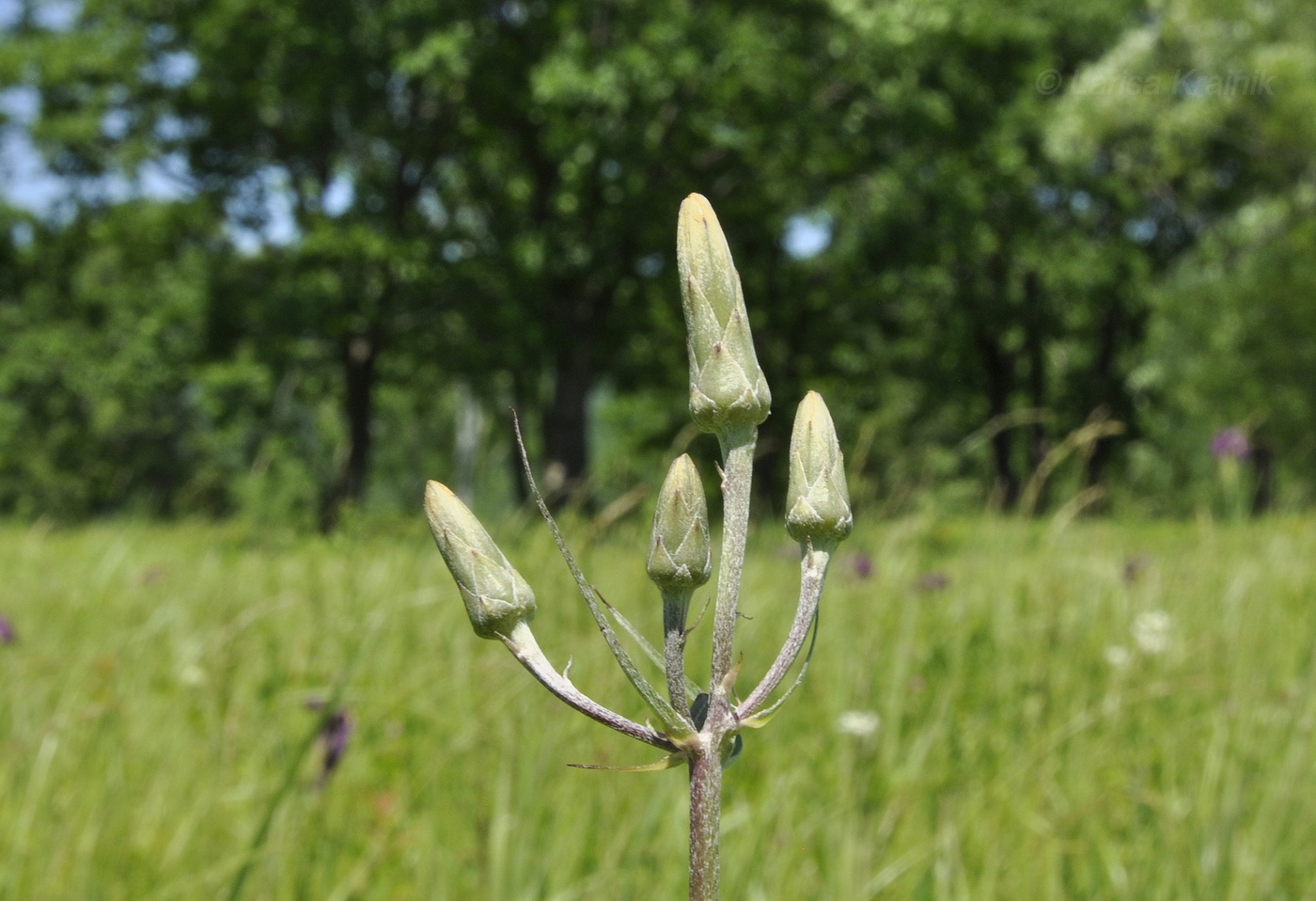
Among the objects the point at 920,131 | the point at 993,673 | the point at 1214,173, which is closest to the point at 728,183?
the point at 920,131

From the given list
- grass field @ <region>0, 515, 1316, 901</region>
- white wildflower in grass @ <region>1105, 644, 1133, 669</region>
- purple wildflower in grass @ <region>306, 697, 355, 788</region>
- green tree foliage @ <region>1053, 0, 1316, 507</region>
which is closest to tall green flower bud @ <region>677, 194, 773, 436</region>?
grass field @ <region>0, 515, 1316, 901</region>

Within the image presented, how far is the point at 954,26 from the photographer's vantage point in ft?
49.7

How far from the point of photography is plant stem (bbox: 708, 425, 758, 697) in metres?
0.55

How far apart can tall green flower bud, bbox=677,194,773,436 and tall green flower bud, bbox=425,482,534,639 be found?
0.46 feet

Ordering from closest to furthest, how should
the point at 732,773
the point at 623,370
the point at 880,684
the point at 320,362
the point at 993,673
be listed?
the point at 732,773, the point at 880,684, the point at 993,673, the point at 320,362, the point at 623,370

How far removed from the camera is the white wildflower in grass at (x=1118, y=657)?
3113mm

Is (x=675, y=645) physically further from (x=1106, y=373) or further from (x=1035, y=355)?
(x=1106, y=373)

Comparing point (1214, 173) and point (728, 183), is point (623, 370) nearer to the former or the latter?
point (728, 183)

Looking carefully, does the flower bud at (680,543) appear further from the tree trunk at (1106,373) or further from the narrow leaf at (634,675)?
the tree trunk at (1106,373)

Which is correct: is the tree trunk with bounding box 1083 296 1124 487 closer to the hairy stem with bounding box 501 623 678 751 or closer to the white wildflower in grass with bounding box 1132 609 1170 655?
the white wildflower in grass with bounding box 1132 609 1170 655

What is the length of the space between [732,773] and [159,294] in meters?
16.0

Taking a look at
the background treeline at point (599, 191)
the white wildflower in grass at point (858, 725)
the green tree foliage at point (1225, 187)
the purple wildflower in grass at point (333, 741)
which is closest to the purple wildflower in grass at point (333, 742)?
the purple wildflower in grass at point (333, 741)

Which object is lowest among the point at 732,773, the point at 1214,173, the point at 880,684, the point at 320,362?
the point at 732,773

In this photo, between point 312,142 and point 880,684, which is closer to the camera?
point 880,684
